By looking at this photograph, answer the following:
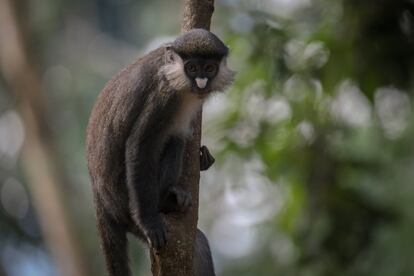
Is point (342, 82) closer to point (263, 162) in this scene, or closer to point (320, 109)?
point (320, 109)

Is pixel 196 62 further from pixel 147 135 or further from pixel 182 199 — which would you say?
pixel 182 199

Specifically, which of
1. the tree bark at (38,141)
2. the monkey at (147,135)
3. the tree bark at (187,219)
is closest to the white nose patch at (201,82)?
the monkey at (147,135)

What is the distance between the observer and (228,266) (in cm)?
1673

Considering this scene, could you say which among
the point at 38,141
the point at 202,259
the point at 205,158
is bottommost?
the point at 202,259

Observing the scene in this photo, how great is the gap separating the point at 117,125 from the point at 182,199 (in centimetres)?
65

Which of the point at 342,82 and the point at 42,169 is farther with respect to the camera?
the point at 42,169

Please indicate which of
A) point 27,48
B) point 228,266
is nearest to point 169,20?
point 228,266

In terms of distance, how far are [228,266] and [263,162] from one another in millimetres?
7941

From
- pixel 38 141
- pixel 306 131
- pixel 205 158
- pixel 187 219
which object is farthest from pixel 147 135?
pixel 38 141

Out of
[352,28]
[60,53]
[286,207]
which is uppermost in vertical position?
[60,53]

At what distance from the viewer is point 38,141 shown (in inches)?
480

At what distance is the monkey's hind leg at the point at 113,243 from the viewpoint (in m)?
5.93

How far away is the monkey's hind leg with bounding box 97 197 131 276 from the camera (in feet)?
19.5

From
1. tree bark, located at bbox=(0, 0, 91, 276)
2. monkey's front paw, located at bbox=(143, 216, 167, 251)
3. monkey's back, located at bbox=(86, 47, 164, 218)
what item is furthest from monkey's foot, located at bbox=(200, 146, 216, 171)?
tree bark, located at bbox=(0, 0, 91, 276)
